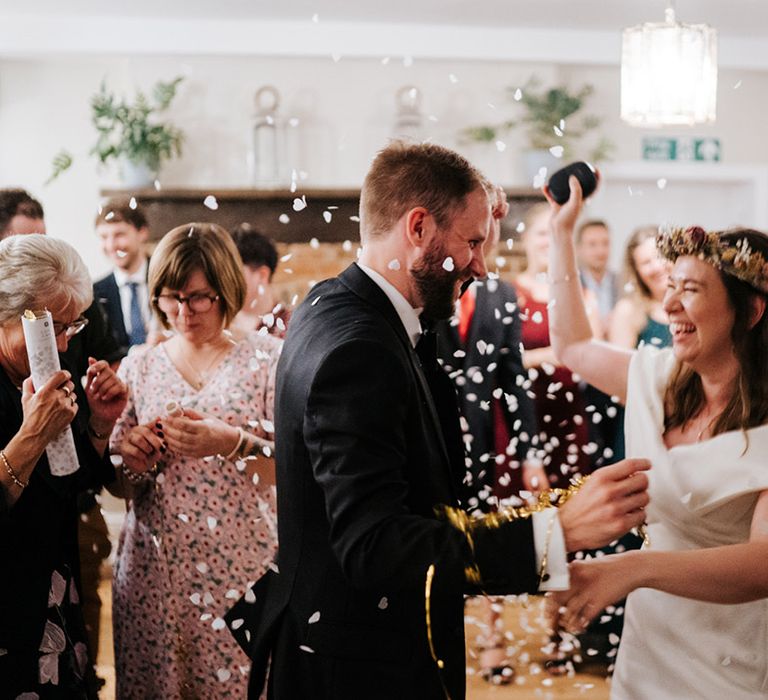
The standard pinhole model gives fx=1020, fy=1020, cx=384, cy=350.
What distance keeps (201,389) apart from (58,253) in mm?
657

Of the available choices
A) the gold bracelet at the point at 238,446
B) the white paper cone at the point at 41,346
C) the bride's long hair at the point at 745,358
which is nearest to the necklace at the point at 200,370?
the gold bracelet at the point at 238,446

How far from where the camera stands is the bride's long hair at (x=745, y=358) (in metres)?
2.10

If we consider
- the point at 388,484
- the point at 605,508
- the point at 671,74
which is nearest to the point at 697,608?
the point at 605,508

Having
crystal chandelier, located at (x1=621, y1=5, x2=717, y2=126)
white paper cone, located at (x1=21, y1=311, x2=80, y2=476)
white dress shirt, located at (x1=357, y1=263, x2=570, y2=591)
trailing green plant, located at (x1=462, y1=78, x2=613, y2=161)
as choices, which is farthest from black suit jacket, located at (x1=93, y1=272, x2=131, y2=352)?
trailing green plant, located at (x1=462, y1=78, x2=613, y2=161)

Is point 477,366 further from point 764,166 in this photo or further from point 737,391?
point 764,166

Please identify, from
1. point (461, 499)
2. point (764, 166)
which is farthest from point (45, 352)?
point (764, 166)

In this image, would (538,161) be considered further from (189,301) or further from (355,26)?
(189,301)

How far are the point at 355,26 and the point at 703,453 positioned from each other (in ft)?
16.9

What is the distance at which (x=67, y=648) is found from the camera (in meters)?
2.38

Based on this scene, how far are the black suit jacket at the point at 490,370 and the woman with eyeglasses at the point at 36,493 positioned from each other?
1.85 meters

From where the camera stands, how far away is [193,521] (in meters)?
2.81

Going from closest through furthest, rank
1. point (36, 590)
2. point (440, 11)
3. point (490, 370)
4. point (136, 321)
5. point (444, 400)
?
1. point (444, 400)
2. point (36, 590)
3. point (490, 370)
4. point (136, 321)
5. point (440, 11)

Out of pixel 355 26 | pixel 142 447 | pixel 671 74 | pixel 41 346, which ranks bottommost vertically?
pixel 142 447

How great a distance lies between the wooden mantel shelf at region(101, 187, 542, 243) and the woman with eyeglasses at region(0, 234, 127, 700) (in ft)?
13.4
